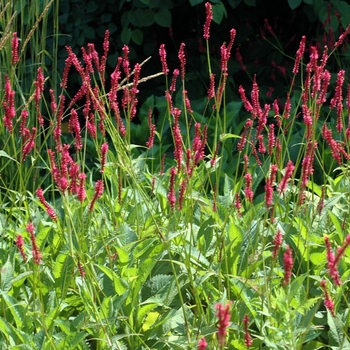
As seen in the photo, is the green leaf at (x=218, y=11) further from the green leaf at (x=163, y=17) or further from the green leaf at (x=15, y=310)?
the green leaf at (x=15, y=310)

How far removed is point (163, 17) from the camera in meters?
4.23

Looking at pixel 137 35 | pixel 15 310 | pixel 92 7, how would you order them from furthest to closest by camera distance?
pixel 92 7 → pixel 137 35 → pixel 15 310

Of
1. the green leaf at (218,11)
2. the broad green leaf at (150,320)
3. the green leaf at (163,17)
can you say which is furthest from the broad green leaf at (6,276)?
the green leaf at (163,17)

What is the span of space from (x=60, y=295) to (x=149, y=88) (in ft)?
8.78

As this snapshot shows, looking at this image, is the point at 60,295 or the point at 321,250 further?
the point at 321,250

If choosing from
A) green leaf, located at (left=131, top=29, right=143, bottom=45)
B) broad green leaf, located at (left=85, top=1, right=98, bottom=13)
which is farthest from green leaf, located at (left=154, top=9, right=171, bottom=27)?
broad green leaf, located at (left=85, top=1, right=98, bottom=13)

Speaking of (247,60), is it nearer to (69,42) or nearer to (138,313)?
(69,42)

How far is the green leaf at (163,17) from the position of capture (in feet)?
13.8

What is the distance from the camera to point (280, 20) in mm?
4922

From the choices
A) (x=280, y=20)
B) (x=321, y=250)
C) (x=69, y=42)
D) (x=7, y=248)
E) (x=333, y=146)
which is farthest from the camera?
(x=280, y=20)

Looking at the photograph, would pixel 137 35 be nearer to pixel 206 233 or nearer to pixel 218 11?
pixel 218 11

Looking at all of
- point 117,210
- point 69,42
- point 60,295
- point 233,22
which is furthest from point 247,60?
point 60,295

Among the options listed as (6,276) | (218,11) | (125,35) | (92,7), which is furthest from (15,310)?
(92,7)

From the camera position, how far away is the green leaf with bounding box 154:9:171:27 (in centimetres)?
421
